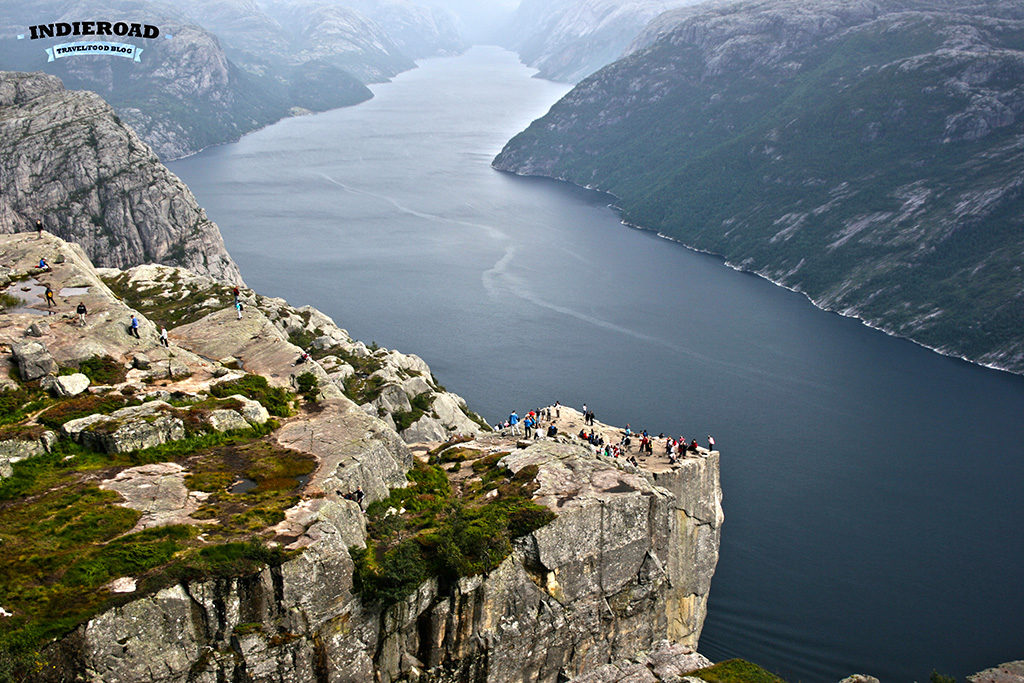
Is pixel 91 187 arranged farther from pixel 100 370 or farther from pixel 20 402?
pixel 20 402

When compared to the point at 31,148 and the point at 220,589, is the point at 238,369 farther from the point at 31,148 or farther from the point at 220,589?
the point at 31,148

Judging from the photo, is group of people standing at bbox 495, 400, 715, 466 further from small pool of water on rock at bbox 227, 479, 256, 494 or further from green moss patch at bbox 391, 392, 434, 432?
small pool of water on rock at bbox 227, 479, 256, 494

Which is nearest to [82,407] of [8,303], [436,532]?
[8,303]

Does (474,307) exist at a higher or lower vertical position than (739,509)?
higher

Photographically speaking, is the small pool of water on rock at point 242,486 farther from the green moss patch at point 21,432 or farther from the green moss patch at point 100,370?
the green moss patch at point 100,370

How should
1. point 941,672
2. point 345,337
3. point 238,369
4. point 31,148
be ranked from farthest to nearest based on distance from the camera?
point 31,148, point 345,337, point 941,672, point 238,369

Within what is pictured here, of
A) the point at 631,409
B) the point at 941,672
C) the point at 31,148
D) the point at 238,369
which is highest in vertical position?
the point at 31,148

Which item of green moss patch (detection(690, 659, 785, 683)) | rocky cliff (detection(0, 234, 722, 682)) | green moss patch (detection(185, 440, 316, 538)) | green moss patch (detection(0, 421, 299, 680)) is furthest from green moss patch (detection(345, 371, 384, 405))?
green moss patch (detection(690, 659, 785, 683))

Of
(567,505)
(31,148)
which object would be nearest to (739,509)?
(567,505)

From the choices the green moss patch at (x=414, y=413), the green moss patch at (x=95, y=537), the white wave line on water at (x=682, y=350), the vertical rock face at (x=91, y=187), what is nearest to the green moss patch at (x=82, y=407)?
the green moss patch at (x=95, y=537)
